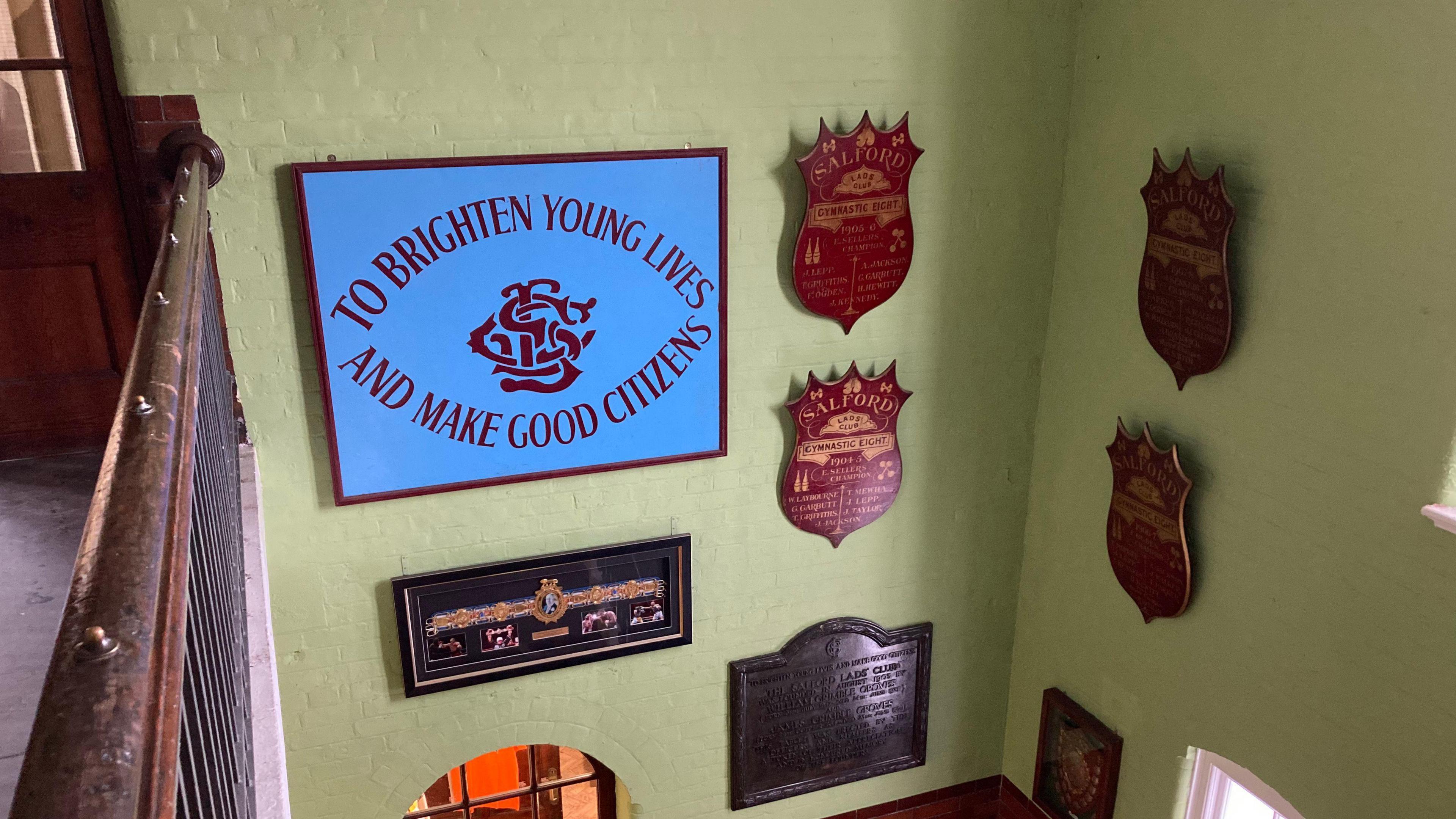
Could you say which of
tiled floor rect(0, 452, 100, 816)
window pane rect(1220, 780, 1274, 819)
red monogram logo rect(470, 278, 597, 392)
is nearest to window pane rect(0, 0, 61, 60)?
tiled floor rect(0, 452, 100, 816)

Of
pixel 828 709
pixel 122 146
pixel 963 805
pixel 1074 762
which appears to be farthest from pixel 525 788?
pixel 122 146

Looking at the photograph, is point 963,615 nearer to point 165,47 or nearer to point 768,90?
point 768,90

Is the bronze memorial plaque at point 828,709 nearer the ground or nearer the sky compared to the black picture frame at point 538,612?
nearer the ground

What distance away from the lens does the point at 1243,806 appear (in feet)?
12.0

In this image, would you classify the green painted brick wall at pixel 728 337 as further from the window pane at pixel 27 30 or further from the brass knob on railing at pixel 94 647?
the brass knob on railing at pixel 94 647

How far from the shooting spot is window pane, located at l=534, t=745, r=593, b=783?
434cm

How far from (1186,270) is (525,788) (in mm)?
3286

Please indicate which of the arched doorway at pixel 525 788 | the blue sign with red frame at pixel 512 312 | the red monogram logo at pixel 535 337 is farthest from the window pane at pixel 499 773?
the red monogram logo at pixel 535 337

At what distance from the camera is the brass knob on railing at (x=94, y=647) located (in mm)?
662

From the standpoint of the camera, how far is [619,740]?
4191 mm

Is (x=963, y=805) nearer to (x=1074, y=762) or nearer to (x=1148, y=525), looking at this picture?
(x=1074, y=762)

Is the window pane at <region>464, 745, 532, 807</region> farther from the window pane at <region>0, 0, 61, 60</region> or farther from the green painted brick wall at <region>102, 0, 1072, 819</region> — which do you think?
the window pane at <region>0, 0, 61, 60</region>

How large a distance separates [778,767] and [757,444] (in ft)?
4.96

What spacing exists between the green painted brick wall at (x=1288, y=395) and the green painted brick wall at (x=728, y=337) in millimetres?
356
